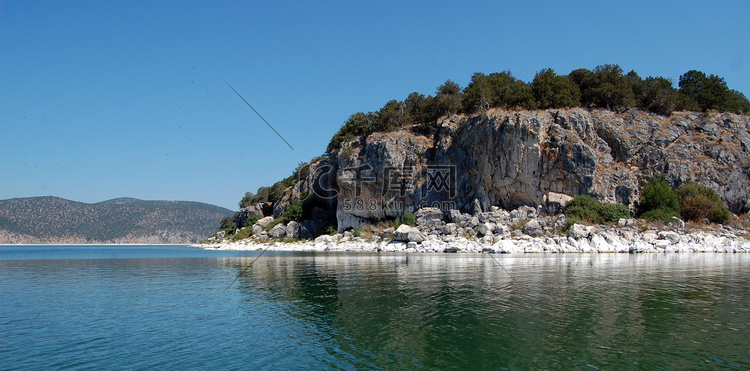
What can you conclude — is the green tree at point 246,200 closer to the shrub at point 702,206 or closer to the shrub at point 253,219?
the shrub at point 253,219

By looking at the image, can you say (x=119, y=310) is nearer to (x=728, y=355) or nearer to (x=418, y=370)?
(x=418, y=370)

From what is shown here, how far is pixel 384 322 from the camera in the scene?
1457cm

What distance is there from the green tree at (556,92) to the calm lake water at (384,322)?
3504cm

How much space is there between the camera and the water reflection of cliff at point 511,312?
11.4 metres

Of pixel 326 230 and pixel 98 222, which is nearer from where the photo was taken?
pixel 326 230

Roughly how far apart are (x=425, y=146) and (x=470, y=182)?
28.5 ft

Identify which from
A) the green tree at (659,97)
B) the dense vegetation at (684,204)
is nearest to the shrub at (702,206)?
the dense vegetation at (684,204)

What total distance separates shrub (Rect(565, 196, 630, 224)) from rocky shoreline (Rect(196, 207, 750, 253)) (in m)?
1.07

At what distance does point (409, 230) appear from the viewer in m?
52.3

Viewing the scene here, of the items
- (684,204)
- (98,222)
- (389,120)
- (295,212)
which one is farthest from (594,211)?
(98,222)

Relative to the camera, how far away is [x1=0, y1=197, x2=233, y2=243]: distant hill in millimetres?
146250

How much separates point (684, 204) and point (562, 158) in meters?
13.1

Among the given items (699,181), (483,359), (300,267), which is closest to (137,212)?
(300,267)

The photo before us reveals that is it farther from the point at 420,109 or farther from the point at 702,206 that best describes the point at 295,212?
the point at 702,206
